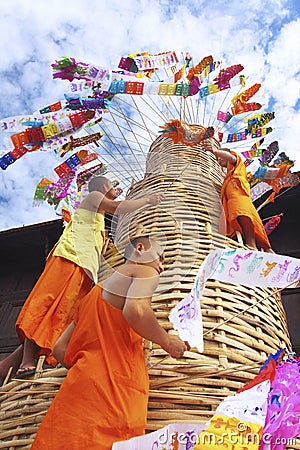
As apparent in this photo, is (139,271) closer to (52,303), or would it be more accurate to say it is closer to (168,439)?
(168,439)

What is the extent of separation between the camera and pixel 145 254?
1664mm

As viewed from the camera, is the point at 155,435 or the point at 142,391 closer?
the point at 155,435

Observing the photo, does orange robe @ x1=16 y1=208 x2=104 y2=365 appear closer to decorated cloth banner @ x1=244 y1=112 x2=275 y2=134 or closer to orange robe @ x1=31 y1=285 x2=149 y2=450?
orange robe @ x1=31 y1=285 x2=149 y2=450

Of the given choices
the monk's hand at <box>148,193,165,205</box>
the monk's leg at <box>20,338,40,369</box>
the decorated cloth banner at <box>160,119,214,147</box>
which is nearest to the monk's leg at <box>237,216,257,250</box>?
the monk's hand at <box>148,193,165,205</box>

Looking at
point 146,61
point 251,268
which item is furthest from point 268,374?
point 146,61

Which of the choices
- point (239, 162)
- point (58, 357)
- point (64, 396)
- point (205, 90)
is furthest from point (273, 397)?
point (205, 90)

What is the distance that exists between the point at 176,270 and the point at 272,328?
0.56 m

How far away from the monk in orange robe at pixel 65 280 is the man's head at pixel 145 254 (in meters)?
0.51

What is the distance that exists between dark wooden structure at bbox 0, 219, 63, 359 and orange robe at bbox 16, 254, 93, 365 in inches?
88.4

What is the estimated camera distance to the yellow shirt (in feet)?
7.44

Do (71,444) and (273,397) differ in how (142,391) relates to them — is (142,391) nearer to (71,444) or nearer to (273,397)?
(71,444)

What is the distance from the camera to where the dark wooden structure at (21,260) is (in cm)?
450

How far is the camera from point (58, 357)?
161 cm

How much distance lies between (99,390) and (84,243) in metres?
1.13
